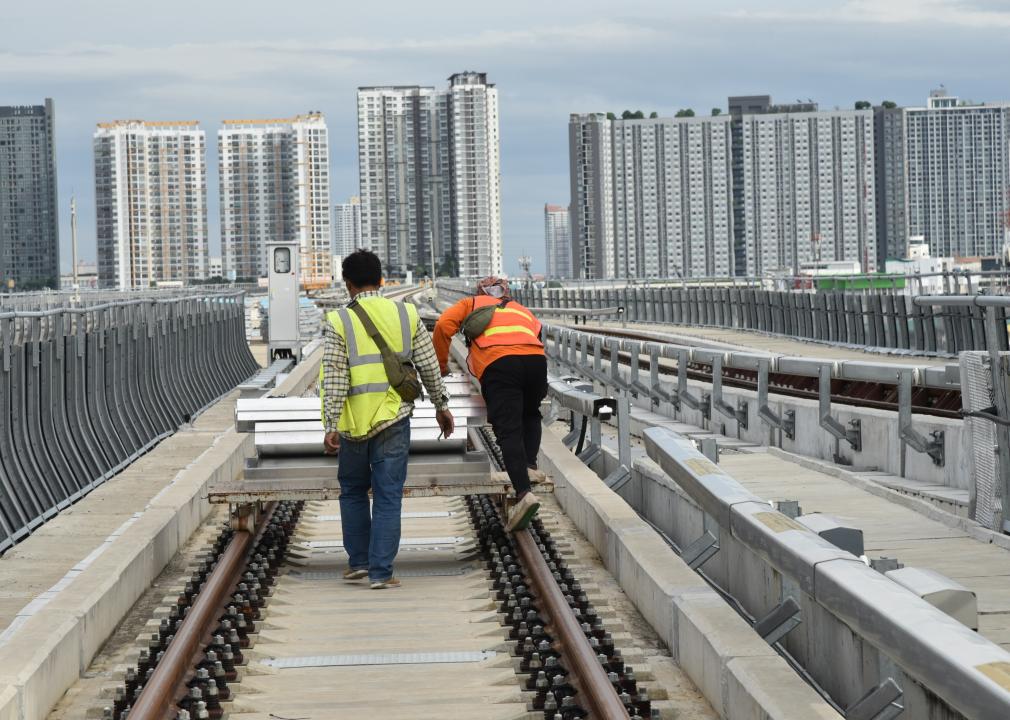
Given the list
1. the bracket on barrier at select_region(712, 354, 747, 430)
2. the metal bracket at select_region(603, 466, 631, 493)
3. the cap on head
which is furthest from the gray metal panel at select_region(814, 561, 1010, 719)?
the bracket on barrier at select_region(712, 354, 747, 430)

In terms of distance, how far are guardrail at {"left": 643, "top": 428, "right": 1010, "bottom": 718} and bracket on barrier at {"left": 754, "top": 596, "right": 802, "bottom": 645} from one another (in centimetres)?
2

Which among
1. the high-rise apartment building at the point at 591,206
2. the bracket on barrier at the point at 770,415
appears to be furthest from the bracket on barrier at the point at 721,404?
the high-rise apartment building at the point at 591,206

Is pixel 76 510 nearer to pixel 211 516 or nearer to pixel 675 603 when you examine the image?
pixel 211 516

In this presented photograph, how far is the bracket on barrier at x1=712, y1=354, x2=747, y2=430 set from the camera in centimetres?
1806

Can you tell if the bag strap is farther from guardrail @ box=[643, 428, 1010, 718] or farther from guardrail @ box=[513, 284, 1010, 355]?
guardrail @ box=[513, 284, 1010, 355]

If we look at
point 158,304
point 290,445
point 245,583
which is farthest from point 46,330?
point 158,304

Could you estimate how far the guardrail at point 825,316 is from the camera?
29.3m

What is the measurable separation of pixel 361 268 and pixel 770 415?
321 inches

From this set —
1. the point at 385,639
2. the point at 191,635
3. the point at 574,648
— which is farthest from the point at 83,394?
the point at 574,648

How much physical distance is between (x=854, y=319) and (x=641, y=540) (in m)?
27.7

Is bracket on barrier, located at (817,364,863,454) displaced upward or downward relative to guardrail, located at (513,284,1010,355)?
downward

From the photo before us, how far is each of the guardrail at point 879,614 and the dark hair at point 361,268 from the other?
9.75 ft

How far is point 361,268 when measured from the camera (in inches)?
395

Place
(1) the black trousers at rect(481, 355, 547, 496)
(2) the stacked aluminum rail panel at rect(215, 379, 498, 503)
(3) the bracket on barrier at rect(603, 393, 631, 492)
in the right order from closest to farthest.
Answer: (2) the stacked aluminum rail panel at rect(215, 379, 498, 503), (1) the black trousers at rect(481, 355, 547, 496), (3) the bracket on barrier at rect(603, 393, 631, 492)
